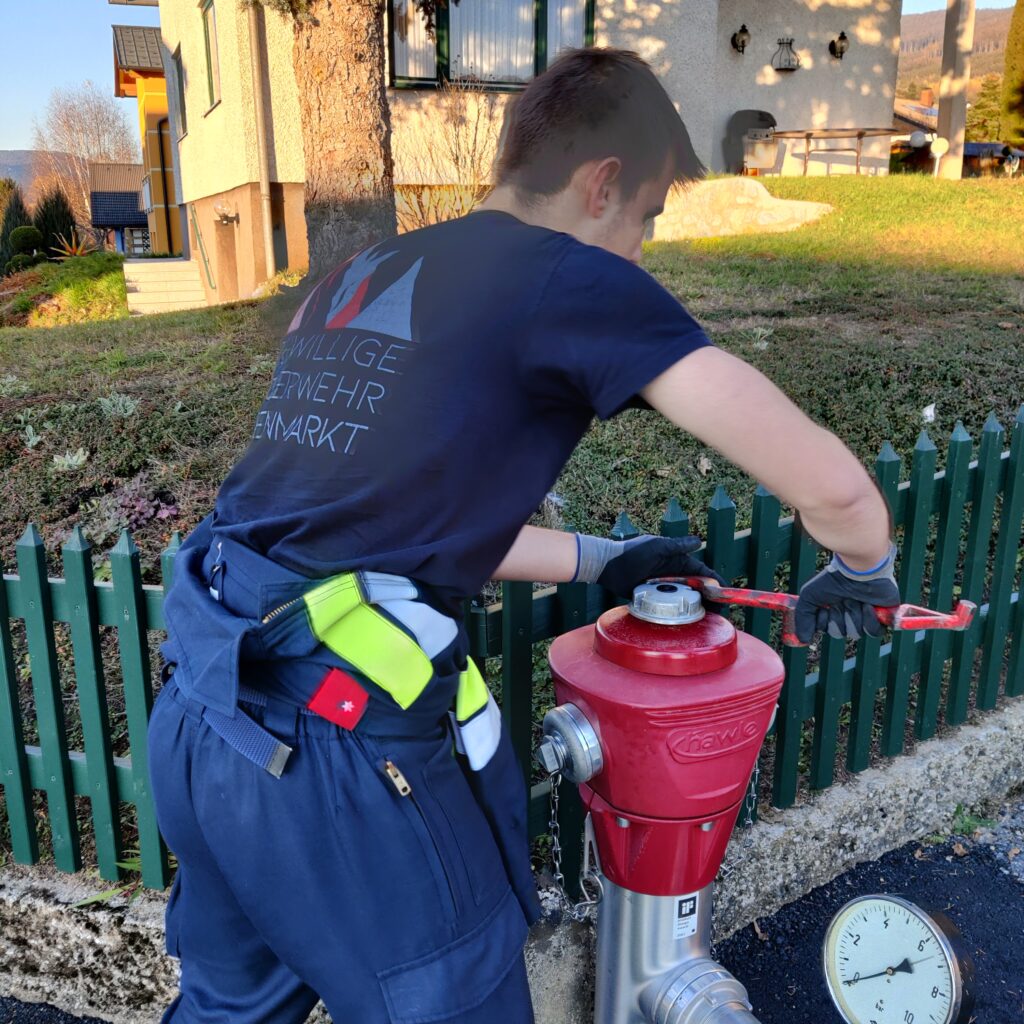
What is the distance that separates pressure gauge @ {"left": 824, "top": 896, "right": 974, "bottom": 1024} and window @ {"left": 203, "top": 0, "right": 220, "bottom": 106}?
42.3ft

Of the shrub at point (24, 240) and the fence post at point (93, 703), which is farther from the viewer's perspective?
the shrub at point (24, 240)

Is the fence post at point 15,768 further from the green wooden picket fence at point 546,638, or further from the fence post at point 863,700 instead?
the fence post at point 863,700

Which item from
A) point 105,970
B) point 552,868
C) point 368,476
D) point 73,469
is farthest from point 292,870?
point 73,469

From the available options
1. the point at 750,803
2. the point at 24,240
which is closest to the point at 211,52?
the point at 750,803

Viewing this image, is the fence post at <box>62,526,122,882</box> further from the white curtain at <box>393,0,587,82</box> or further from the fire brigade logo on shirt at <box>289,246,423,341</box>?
the white curtain at <box>393,0,587,82</box>

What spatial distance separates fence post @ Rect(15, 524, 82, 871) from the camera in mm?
2365

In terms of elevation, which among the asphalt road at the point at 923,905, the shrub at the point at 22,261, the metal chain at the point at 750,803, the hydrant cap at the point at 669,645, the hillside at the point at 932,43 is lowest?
the shrub at the point at 22,261

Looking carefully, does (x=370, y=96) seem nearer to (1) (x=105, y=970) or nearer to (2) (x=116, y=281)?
(1) (x=105, y=970)

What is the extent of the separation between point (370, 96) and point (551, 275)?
5.34 meters

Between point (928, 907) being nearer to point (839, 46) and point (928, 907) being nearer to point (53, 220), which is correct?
point (839, 46)

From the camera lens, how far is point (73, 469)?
4738 millimetres

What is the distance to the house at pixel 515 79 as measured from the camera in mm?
11133

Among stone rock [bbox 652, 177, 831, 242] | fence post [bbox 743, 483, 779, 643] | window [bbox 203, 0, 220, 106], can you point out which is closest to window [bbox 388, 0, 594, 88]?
stone rock [bbox 652, 177, 831, 242]

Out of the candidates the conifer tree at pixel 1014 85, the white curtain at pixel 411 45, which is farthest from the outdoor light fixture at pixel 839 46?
the conifer tree at pixel 1014 85
